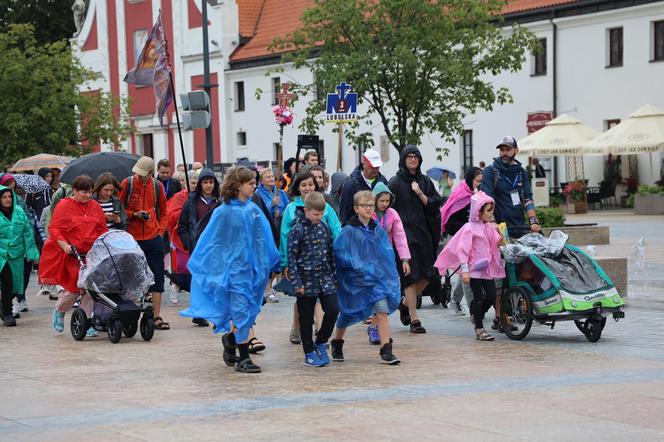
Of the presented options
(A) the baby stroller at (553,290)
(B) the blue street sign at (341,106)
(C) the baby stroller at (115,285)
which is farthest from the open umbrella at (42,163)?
(A) the baby stroller at (553,290)

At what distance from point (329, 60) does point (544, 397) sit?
25.7 meters

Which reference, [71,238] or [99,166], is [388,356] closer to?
[71,238]

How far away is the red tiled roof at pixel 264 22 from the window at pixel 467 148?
11022 millimetres

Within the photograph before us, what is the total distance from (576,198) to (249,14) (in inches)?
1024

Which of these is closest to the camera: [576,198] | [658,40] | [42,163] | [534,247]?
[534,247]

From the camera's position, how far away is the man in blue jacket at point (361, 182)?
12320 mm

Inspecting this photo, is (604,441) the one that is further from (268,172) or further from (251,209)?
(268,172)

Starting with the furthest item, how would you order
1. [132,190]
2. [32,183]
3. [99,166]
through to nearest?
1. [32,183]
2. [99,166]
3. [132,190]

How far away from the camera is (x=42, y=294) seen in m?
18.6

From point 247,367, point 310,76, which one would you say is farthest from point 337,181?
point 310,76

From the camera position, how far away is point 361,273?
10.7 metres

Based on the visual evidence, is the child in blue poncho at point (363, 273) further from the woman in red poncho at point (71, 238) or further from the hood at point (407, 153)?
the woman in red poncho at point (71, 238)

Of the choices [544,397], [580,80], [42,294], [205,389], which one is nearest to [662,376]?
[544,397]

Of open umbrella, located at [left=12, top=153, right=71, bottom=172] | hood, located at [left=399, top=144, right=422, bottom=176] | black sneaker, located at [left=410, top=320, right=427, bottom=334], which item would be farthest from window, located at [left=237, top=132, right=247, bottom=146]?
black sneaker, located at [left=410, top=320, right=427, bottom=334]
